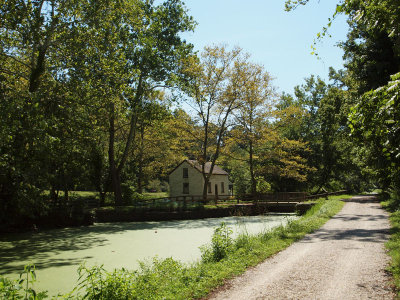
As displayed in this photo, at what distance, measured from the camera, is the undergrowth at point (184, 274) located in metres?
5.20

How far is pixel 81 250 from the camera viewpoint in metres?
12.2

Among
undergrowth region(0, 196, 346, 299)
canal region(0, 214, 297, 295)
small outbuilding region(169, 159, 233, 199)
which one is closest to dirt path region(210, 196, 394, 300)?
undergrowth region(0, 196, 346, 299)

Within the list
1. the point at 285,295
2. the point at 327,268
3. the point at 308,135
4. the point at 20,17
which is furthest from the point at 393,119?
the point at 308,135

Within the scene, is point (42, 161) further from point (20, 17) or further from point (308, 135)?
point (308, 135)

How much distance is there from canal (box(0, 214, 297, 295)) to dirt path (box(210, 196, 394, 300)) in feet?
9.05

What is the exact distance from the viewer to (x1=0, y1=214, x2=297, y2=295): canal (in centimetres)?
897

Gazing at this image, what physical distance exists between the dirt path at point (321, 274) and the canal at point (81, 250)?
9.05 ft

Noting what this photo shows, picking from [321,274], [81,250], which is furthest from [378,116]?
[81,250]

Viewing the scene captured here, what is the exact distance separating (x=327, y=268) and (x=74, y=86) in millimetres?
12252

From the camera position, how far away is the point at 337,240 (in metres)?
10.2

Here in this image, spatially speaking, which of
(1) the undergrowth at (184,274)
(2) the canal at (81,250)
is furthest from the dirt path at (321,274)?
(2) the canal at (81,250)

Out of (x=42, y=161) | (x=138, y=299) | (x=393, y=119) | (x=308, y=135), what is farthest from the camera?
(x=308, y=135)

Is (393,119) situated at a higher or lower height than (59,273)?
higher

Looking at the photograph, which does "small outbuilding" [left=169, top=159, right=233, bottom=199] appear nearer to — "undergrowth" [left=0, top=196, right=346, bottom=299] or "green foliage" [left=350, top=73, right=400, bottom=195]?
"undergrowth" [left=0, top=196, right=346, bottom=299]
